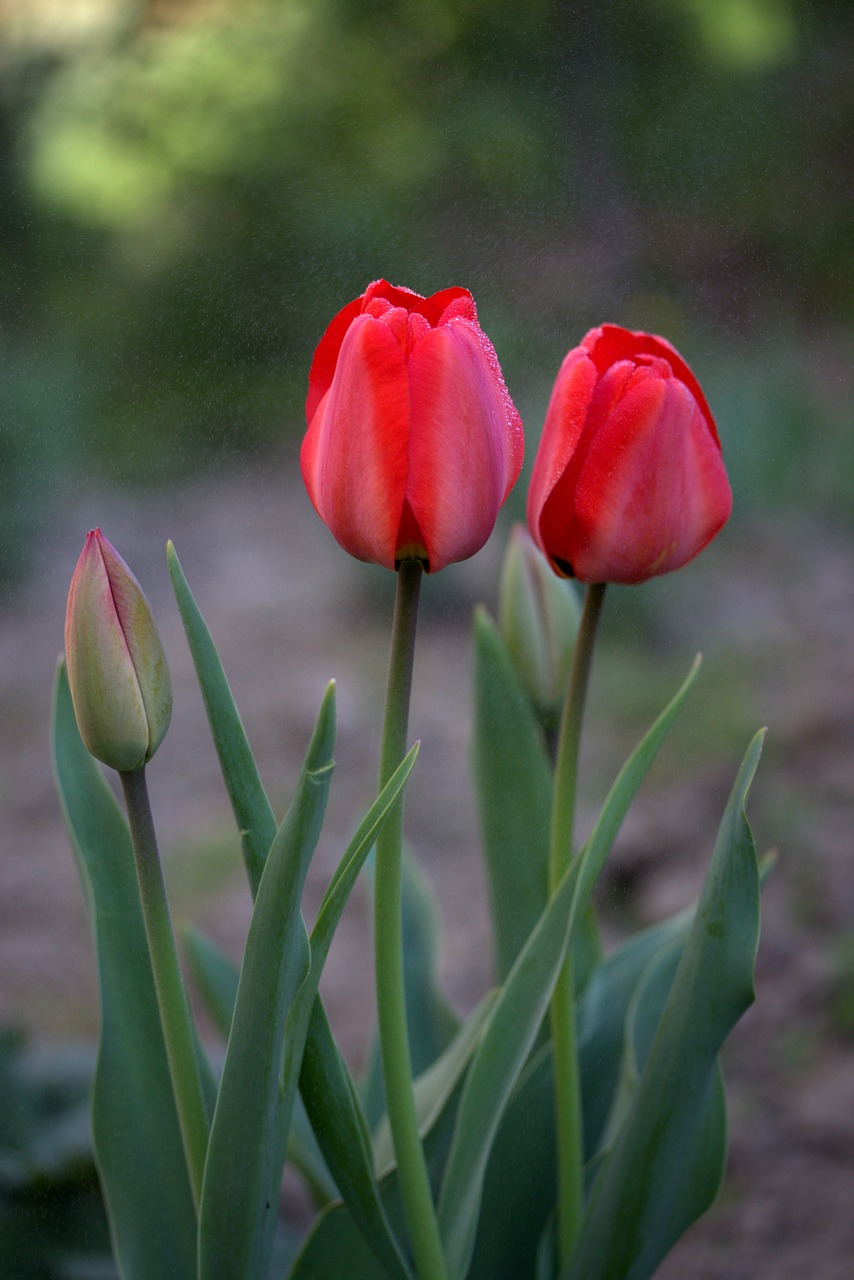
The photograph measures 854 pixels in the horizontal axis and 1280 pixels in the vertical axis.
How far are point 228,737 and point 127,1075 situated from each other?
12 cm

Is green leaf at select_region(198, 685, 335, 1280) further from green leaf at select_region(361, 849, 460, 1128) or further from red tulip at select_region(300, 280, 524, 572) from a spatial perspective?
green leaf at select_region(361, 849, 460, 1128)

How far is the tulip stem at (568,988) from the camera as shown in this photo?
291mm

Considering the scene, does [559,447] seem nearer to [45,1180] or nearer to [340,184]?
[340,184]

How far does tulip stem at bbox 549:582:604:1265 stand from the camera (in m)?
0.29

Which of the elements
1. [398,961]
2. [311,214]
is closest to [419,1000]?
[398,961]

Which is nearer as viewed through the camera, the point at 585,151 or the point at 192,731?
the point at 585,151

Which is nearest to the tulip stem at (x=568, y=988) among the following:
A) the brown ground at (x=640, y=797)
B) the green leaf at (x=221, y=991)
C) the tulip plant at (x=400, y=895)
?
the tulip plant at (x=400, y=895)

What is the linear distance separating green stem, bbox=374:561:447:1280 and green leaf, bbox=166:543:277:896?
0.09 ft

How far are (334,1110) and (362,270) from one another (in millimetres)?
255

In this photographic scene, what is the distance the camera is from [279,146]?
1.37ft

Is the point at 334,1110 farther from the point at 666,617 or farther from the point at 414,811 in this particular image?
the point at 666,617

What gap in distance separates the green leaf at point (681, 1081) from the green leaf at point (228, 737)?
0.35 ft

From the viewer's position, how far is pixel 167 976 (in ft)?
0.91

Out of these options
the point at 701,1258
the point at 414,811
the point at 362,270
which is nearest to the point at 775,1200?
the point at 701,1258
